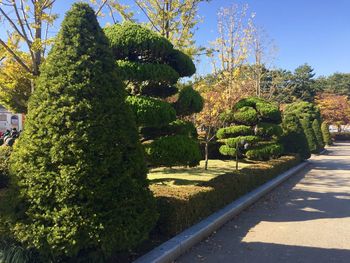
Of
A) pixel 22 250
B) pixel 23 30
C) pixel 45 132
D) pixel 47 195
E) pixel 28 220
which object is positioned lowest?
pixel 22 250

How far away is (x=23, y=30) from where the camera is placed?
329 inches

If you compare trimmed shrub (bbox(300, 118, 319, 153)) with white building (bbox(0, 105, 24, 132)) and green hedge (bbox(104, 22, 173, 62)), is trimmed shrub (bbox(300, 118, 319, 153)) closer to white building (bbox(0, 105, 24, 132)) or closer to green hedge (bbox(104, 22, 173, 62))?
A: green hedge (bbox(104, 22, 173, 62))

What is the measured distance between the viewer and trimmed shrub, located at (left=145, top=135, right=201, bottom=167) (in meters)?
7.70

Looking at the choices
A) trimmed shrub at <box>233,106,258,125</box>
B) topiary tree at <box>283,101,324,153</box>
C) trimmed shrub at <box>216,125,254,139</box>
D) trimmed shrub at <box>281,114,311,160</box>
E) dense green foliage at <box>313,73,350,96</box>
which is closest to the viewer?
trimmed shrub at <box>216,125,254,139</box>

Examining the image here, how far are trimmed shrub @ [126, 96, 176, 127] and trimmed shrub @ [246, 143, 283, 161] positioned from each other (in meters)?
8.38

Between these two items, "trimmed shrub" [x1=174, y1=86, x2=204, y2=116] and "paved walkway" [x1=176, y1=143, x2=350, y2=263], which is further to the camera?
"trimmed shrub" [x1=174, y1=86, x2=204, y2=116]

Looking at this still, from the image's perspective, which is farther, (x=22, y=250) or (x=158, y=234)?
(x=158, y=234)

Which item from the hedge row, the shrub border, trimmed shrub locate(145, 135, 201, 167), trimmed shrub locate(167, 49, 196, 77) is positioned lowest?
the shrub border

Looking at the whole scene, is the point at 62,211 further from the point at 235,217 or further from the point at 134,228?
the point at 235,217

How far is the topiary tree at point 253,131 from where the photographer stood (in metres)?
15.2

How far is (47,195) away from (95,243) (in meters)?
0.64

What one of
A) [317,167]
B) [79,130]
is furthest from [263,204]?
[317,167]

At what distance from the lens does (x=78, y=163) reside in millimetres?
3535

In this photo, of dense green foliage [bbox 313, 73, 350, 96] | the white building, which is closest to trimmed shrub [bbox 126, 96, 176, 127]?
the white building
